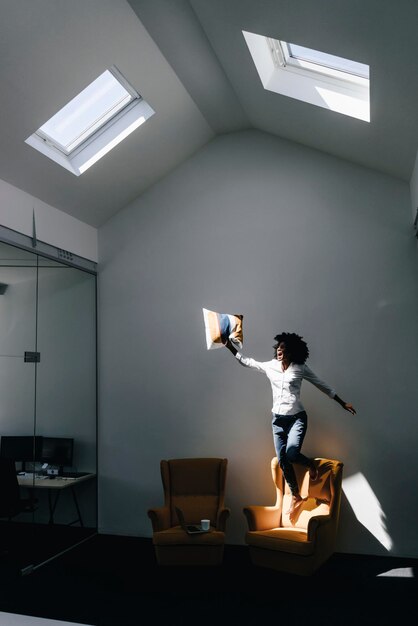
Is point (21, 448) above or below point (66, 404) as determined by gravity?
below

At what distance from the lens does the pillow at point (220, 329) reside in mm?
5094

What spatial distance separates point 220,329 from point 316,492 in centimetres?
177

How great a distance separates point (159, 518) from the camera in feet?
16.8

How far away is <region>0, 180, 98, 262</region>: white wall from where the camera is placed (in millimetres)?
5031

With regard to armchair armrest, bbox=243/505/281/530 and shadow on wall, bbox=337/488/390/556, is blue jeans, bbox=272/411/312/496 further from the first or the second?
shadow on wall, bbox=337/488/390/556

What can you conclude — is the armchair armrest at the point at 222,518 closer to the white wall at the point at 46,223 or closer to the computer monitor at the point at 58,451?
the computer monitor at the point at 58,451

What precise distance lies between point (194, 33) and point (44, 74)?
4.17 ft

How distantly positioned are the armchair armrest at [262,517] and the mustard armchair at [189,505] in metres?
0.27

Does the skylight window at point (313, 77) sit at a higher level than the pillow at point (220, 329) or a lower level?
higher

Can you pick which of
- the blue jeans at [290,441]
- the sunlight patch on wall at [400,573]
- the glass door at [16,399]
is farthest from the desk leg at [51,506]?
the sunlight patch on wall at [400,573]

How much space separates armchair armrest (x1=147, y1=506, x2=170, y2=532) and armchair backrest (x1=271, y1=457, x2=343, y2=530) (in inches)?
43.2

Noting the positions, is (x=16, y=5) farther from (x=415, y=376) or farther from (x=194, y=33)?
(x=415, y=376)

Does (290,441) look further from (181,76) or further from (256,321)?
(181,76)

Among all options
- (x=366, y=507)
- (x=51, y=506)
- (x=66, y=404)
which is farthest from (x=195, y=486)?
(x=366, y=507)
